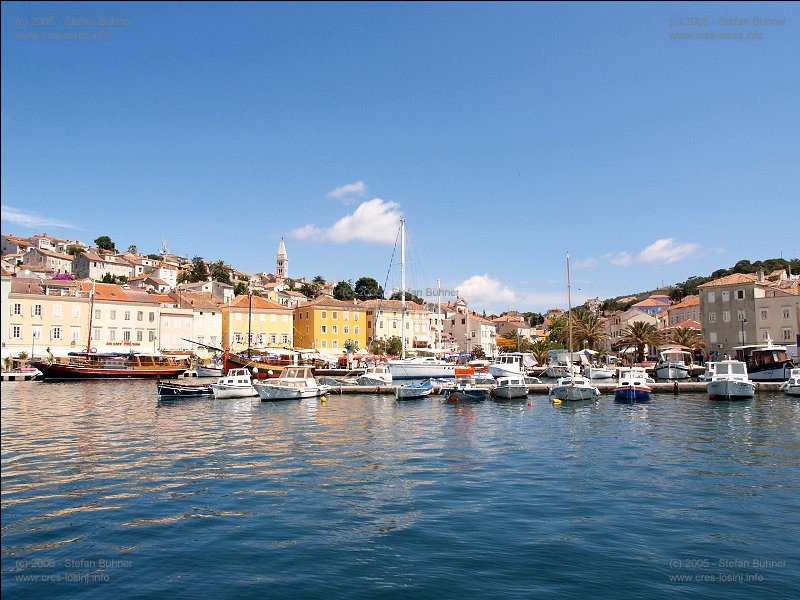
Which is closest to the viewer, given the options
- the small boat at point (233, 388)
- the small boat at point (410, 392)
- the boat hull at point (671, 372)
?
the small boat at point (233, 388)

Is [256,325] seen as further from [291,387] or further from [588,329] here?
[588,329]

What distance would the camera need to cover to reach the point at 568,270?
62.5 m

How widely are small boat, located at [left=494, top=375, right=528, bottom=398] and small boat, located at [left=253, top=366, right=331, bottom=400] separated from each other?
15264 millimetres

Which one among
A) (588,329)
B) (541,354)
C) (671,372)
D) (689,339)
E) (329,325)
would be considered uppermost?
(329,325)

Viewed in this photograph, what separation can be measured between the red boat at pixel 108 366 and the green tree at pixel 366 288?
3341 inches

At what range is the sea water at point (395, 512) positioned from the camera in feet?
37.9

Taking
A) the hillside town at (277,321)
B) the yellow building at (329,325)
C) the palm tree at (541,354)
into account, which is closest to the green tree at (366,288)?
the hillside town at (277,321)

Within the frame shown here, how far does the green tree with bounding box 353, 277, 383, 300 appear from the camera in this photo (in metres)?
161

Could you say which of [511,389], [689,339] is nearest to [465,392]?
[511,389]

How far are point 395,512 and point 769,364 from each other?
5635cm

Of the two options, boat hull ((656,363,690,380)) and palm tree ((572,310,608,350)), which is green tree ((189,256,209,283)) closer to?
palm tree ((572,310,608,350))

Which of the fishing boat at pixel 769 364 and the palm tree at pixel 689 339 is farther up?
the palm tree at pixel 689 339

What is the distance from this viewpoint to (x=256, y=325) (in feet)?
317

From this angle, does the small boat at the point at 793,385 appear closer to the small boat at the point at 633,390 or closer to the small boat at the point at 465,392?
the small boat at the point at 633,390
